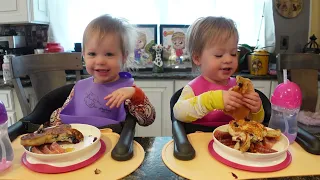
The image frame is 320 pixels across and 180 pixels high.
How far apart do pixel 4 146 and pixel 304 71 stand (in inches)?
68.0

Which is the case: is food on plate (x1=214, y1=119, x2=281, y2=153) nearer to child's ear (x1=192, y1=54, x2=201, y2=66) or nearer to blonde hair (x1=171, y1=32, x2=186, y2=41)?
child's ear (x1=192, y1=54, x2=201, y2=66)

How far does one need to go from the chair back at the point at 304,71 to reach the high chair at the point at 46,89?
1223 mm

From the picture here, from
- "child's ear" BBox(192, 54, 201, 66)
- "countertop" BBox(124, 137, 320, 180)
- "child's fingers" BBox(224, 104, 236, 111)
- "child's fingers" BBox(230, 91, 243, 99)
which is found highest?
"child's ear" BBox(192, 54, 201, 66)

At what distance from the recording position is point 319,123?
110 centimetres

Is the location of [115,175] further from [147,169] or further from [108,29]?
[108,29]

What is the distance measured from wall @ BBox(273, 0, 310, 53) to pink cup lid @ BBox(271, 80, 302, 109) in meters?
1.67

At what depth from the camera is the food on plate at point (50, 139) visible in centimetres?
65

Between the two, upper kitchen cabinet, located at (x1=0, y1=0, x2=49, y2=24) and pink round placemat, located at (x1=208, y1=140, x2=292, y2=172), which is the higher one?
upper kitchen cabinet, located at (x1=0, y1=0, x2=49, y2=24)

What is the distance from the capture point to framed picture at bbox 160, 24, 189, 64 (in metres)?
2.20

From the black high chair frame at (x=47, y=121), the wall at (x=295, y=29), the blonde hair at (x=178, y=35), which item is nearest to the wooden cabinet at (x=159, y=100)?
the blonde hair at (x=178, y=35)

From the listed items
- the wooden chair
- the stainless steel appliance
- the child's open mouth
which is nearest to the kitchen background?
the stainless steel appliance

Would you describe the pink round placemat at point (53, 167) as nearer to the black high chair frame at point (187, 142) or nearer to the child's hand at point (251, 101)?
the black high chair frame at point (187, 142)

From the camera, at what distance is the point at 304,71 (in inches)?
69.2

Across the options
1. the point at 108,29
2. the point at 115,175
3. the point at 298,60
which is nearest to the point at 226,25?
the point at 108,29
